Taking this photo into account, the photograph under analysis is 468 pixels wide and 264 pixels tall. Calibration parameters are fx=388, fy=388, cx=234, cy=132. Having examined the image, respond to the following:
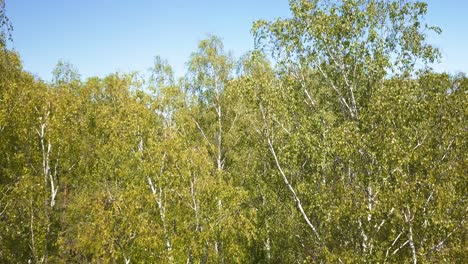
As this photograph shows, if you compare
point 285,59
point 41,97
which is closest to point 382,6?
point 285,59

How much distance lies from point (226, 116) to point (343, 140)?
762 inches

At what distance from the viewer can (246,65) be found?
34.2 meters

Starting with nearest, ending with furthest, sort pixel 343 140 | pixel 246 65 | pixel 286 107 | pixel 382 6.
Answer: pixel 343 140
pixel 382 6
pixel 286 107
pixel 246 65

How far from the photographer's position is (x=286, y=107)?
21.2m

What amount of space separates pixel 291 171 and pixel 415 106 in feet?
23.4

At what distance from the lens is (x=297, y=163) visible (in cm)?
2162

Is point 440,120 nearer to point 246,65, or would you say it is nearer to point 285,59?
point 285,59

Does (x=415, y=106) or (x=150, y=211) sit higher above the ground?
(x=415, y=106)

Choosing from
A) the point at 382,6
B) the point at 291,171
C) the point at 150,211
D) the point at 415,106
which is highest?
the point at 382,6

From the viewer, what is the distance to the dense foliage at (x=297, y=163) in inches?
631

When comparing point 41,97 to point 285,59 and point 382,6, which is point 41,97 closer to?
point 285,59

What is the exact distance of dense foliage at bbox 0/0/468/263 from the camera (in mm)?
16031

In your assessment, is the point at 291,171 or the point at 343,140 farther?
A: the point at 291,171

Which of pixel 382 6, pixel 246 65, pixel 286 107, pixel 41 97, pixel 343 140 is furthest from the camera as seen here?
pixel 246 65
